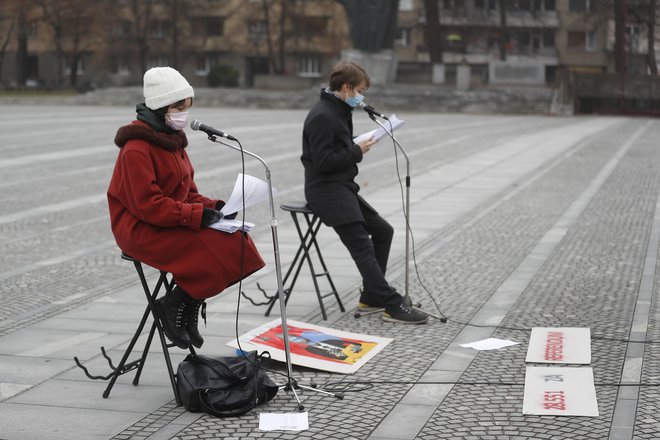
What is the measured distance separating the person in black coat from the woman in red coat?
6.64 ft

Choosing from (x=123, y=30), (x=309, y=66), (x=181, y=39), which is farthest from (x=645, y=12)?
(x=123, y=30)

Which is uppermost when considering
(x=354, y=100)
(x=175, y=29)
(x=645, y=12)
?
(x=645, y=12)

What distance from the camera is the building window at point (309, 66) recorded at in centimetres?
9006

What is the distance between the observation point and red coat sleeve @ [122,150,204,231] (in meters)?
5.85

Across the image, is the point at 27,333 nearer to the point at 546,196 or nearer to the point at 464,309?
the point at 464,309

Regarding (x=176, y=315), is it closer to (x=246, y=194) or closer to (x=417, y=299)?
(x=246, y=194)

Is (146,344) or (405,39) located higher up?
(405,39)

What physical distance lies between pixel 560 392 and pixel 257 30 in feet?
275

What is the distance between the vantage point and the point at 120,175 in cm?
594

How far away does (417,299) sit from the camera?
30.1 feet

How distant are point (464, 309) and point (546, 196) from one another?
8194 millimetres

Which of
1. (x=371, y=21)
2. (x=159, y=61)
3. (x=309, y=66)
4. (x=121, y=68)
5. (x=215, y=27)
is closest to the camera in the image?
(x=371, y=21)

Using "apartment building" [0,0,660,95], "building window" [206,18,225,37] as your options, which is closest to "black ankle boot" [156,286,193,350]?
"apartment building" [0,0,660,95]

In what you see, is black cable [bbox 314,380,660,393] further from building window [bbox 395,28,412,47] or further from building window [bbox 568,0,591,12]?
building window [bbox 395,28,412,47]
